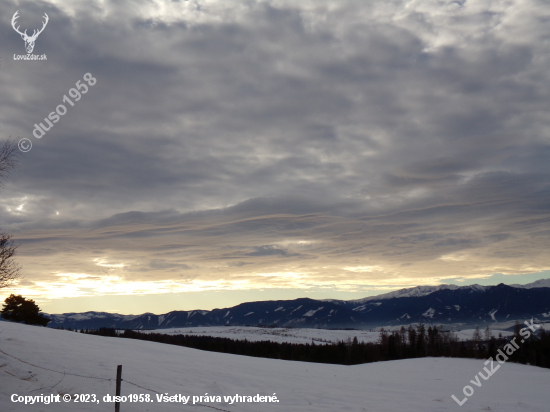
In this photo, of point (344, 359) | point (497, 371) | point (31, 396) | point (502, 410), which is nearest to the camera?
point (31, 396)

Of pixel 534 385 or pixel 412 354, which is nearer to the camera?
pixel 534 385

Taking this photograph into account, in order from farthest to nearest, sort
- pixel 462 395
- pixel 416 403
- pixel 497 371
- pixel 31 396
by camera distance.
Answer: pixel 497 371, pixel 462 395, pixel 416 403, pixel 31 396

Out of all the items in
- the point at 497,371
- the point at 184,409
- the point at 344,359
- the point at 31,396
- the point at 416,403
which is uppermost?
the point at 31,396

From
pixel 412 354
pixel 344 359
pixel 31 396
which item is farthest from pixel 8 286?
pixel 412 354

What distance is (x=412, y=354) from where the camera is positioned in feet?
321

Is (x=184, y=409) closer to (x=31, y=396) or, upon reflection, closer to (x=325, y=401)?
(x=31, y=396)

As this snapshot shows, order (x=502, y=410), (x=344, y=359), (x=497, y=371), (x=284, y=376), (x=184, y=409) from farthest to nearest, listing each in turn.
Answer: (x=344, y=359) → (x=497, y=371) → (x=284, y=376) → (x=502, y=410) → (x=184, y=409)

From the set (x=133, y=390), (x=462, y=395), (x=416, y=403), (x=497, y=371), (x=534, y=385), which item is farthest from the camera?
(x=497, y=371)

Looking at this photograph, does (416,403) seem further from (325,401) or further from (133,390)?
(133,390)

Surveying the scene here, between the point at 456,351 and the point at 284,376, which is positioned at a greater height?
the point at 284,376

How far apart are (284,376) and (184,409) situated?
712 inches

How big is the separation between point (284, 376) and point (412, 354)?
74.8 metres

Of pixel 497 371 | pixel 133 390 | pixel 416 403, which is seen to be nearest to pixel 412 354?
pixel 497 371

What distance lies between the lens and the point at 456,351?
10075 cm
